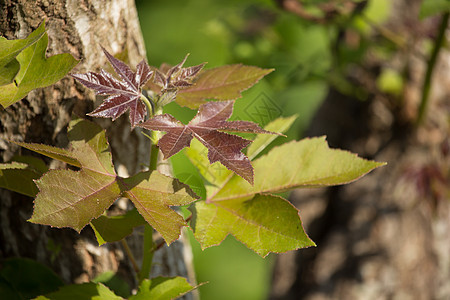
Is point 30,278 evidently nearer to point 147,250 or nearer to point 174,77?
point 147,250

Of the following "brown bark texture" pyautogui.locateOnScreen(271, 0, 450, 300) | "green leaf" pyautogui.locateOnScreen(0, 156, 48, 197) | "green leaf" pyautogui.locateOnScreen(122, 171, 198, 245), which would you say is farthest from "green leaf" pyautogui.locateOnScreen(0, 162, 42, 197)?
"brown bark texture" pyautogui.locateOnScreen(271, 0, 450, 300)

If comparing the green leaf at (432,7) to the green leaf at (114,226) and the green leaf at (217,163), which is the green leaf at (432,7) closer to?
the green leaf at (217,163)

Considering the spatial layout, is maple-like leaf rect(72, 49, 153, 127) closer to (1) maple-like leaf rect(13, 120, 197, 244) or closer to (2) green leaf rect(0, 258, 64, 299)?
(1) maple-like leaf rect(13, 120, 197, 244)

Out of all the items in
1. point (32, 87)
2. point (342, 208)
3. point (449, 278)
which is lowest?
point (449, 278)

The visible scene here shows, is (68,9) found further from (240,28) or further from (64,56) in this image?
(240,28)

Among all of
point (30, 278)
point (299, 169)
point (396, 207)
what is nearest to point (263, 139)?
point (299, 169)

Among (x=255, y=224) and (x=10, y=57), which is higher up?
(x=10, y=57)

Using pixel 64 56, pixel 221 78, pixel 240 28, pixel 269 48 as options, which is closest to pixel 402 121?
pixel 269 48
